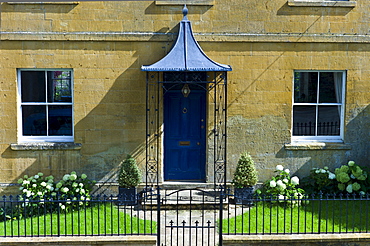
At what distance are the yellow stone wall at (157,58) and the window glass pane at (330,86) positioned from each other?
0.27m

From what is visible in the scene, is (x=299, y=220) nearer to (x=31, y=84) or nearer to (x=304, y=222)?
(x=304, y=222)

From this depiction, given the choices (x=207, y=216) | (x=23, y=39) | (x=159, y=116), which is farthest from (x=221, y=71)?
(x=23, y=39)

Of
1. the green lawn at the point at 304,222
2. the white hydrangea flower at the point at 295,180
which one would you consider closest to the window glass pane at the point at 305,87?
the white hydrangea flower at the point at 295,180

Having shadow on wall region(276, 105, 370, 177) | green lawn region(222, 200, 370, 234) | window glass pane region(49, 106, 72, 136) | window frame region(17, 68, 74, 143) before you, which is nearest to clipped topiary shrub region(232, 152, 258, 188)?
green lawn region(222, 200, 370, 234)

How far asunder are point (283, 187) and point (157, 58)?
13.8 ft

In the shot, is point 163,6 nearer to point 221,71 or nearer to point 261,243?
→ point 221,71

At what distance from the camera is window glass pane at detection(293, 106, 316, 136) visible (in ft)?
38.2

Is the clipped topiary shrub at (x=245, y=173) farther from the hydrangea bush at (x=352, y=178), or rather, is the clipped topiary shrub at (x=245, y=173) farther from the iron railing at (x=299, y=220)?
the hydrangea bush at (x=352, y=178)

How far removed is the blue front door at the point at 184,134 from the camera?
11.5 metres

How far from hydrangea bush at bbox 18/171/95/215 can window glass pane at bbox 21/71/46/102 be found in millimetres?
1944

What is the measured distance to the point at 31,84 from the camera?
448 inches

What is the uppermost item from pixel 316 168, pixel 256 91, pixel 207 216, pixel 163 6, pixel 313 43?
pixel 163 6

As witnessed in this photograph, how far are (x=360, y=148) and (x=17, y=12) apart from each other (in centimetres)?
890

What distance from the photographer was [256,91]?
11.4m
